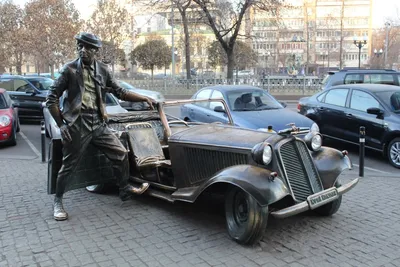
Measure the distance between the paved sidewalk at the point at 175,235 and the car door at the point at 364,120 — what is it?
103 inches

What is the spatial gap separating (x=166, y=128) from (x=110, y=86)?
0.97 metres

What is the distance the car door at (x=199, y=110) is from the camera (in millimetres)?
10008

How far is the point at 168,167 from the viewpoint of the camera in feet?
17.8

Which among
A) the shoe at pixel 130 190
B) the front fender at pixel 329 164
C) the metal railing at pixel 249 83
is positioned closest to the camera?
the front fender at pixel 329 164

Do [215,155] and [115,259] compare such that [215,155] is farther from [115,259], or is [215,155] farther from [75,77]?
[75,77]

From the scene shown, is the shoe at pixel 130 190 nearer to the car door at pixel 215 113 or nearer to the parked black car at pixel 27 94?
the car door at pixel 215 113

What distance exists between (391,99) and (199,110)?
4.26 metres

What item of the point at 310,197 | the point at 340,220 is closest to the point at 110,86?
the point at 310,197

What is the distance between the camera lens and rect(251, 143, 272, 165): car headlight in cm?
410

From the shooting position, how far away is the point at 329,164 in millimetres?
4836

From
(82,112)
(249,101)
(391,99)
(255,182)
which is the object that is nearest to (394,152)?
(391,99)

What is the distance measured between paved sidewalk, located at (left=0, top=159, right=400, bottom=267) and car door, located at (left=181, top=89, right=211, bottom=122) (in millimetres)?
4307

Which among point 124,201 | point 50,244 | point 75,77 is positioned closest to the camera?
point 50,244

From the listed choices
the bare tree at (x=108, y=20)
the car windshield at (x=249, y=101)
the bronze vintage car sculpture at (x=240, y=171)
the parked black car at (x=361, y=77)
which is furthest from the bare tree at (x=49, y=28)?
the bronze vintage car sculpture at (x=240, y=171)
